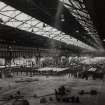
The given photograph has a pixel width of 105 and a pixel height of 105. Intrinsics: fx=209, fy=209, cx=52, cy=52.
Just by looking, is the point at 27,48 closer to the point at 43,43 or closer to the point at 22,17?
the point at 43,43

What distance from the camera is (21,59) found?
31672mm

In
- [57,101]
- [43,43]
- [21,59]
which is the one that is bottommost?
[57,101]

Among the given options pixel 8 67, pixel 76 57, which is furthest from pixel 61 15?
pixel 76 57

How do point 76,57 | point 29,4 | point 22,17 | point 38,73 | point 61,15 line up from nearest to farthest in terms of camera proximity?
point 29,4 → point 61,15 → point 22,17 → point 38,73 → point 76,57

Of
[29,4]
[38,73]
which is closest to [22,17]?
[29,4]

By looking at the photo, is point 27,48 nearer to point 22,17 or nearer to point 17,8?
point 22,17

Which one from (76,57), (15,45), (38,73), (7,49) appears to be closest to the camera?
(7,49)

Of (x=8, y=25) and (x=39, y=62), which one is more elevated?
(x=8, y=25)

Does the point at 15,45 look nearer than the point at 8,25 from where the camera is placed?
No

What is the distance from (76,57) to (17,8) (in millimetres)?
36341

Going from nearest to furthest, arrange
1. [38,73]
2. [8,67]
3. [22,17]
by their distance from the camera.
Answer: [22,17], [8,67], [38,73]

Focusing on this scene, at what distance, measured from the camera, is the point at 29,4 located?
12.0 meters

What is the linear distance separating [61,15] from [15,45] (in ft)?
41.7

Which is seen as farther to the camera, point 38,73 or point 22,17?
point 38,73
